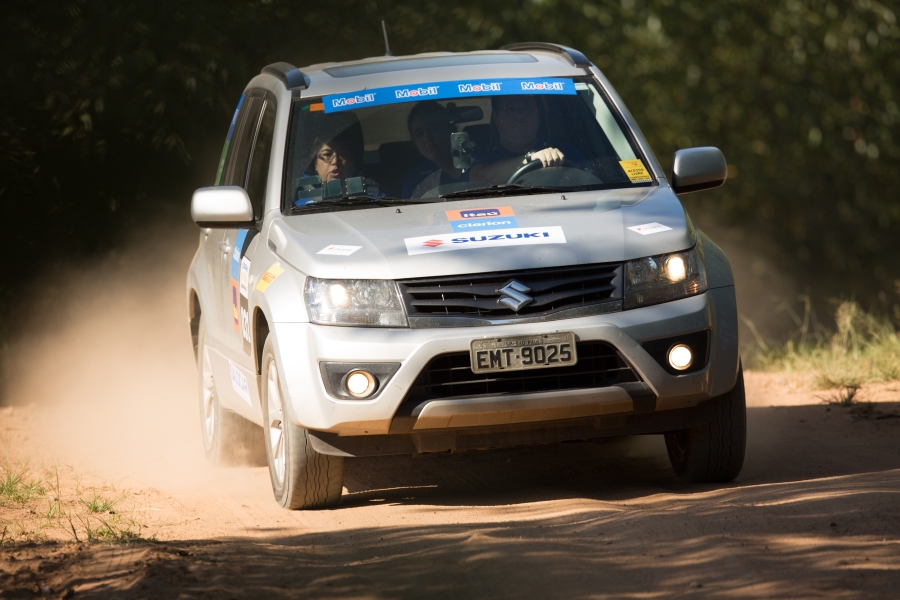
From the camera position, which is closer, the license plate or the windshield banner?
the license plate

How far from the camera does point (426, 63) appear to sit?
22.4ft

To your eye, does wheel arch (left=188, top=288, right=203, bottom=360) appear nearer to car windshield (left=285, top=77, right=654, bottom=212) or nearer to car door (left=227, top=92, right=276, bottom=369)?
car door (left=227, top=92, right=276, bottom=369)

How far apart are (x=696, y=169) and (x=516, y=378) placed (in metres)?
1.57

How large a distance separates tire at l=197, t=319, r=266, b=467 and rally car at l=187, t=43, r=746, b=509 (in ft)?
2.76

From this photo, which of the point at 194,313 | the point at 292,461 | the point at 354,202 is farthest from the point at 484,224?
the point at 194,313

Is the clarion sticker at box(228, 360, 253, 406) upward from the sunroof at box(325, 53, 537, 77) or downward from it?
downward

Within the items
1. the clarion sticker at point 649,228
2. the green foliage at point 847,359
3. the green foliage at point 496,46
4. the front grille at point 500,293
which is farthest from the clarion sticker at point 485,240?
the green foliage at point 496,46

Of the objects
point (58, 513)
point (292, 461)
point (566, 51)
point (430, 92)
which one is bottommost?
point (58, 513)

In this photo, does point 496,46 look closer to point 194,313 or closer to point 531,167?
point 194,313

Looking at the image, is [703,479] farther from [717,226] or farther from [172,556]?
[717,226]

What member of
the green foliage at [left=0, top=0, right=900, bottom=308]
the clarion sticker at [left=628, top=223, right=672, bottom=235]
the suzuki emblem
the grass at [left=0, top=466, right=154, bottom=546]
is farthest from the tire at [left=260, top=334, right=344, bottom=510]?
the green foliage at [left=0, top=0, right=900, bottom=308]

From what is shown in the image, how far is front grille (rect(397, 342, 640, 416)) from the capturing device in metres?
5.22

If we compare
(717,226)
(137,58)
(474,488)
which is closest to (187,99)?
(137,58)

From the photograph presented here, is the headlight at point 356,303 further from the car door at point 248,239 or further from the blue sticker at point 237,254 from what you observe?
the blue sticker at point 237,254
